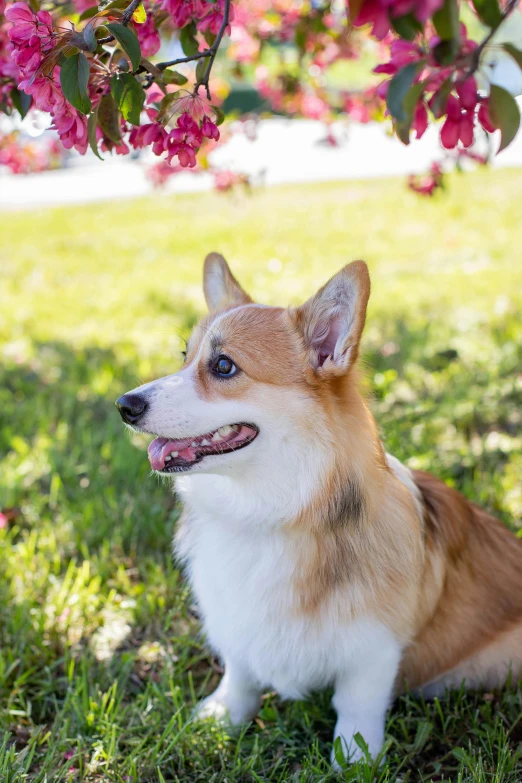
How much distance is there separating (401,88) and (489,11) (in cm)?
19

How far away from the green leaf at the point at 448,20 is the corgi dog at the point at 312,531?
79 centimetres

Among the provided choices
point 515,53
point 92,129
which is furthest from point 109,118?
point 515,53

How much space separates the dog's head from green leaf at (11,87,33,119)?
89cm

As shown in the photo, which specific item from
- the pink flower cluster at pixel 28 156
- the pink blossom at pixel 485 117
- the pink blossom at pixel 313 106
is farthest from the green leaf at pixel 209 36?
the pink blossom at pixel 313 106

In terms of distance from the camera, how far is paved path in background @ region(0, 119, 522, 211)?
Result: 12219 mm

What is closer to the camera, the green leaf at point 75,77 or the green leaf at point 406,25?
the green leaf at point 406,25

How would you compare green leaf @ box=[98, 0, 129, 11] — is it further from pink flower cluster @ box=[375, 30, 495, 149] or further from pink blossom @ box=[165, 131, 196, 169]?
pink flower cluster @ box=[375, 30, 495, 149]

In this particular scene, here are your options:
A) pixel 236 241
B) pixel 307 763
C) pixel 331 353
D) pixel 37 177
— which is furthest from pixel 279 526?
pixel 37 177

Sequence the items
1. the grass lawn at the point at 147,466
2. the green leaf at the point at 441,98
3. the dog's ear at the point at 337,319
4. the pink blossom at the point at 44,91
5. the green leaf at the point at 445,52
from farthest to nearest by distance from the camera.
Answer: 1. the grass lawn at the point at 147,466
2. the dog's ear at the point at 337,319
3. the pink blossom at the point at 44,91
4. the green leaf at the point at 441,98
5. the green leaf at the point at 445,52

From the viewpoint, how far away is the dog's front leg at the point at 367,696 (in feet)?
7.04

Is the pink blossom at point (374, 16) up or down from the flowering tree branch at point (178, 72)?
up

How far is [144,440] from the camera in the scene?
13.5 feet

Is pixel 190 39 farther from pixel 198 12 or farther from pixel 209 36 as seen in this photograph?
pixel 198 12

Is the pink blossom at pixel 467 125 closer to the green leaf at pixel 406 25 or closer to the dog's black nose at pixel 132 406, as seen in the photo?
the green leaf at pixel 406 25
